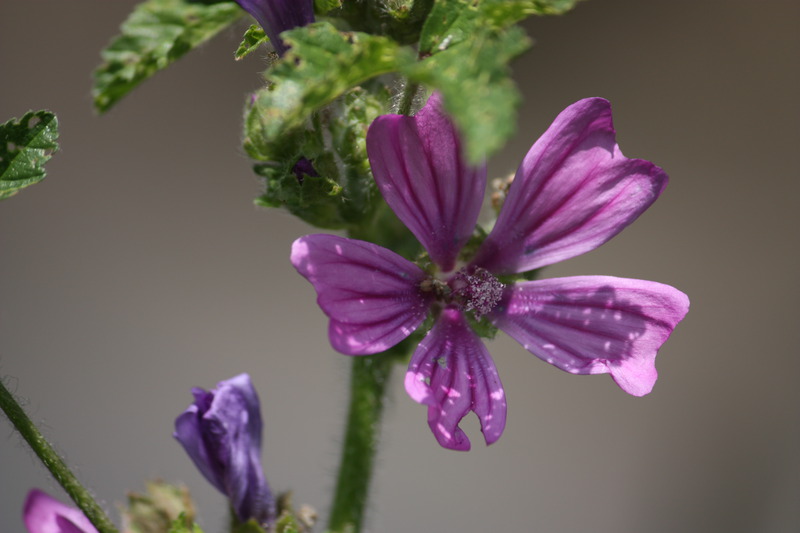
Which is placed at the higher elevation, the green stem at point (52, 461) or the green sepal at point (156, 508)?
the green stem at point (52, 461)

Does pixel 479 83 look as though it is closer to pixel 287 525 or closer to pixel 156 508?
pixel 287 525

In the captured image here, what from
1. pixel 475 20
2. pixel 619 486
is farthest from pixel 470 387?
pixel 619 486

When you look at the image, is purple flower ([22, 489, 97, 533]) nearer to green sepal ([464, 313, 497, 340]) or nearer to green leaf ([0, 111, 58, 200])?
green leaf ([0, 111, 58, 200])

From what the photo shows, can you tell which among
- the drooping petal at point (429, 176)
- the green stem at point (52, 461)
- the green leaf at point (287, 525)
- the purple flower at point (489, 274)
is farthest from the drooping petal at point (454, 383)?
the green stem at point (52, 461)

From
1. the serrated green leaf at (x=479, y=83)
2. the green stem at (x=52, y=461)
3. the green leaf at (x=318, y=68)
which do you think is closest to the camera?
the serrated green leaf at (x=479, y=83)

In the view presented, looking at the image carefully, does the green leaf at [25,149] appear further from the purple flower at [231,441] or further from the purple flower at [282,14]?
the purple flower at [231,441]

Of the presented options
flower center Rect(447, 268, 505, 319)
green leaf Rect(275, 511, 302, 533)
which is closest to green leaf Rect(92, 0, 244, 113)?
flower center Rect(447, 268, 505, 319)

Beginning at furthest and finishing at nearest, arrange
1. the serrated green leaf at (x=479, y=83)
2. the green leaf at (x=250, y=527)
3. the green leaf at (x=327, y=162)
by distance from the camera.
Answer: the green leaf at (x=250, y=527), the green leaf at (x=327, y=162), the serrated green leaf at (x=479, y=83)

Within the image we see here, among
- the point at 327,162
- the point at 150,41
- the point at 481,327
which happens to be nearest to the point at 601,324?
the point at 481,327
